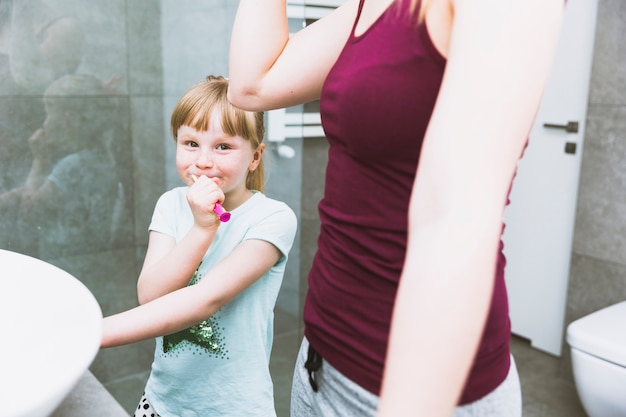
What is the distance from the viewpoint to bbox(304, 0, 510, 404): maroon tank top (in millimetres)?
474

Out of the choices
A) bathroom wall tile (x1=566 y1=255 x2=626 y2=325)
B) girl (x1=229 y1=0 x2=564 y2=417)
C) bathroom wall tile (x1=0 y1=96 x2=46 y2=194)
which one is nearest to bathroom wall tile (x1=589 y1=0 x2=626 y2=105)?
bathroom wall tile (x1=566 y1=255 x2=626 y2=325)

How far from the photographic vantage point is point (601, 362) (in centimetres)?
153

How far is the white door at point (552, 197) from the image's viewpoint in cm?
214

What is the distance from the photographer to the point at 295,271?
1.85m

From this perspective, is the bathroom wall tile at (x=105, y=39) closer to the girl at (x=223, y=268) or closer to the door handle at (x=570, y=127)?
the girl at (x=223, y=268)

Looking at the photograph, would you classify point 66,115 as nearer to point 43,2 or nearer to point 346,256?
point 43,2

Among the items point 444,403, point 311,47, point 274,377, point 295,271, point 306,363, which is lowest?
point 274,377

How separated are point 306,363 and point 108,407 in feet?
1.84

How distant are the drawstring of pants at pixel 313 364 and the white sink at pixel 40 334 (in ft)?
0.65

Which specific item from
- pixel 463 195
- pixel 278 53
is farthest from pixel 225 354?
pixel 463 195

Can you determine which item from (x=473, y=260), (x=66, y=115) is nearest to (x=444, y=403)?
(x=473, y=260)

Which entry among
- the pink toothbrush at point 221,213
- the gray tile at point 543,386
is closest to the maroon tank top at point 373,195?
the pink toothbrush at point 221,213

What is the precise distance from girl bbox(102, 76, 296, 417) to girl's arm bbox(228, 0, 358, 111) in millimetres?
277

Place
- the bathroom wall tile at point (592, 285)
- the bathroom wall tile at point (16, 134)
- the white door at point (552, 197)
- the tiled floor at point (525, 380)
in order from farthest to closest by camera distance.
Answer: the white door at point (552, 197) → the bathroom wall tile at point (592, 285) → the tiled floor at point (525, 380) → the bathroom wall tile at point (16, 134)
